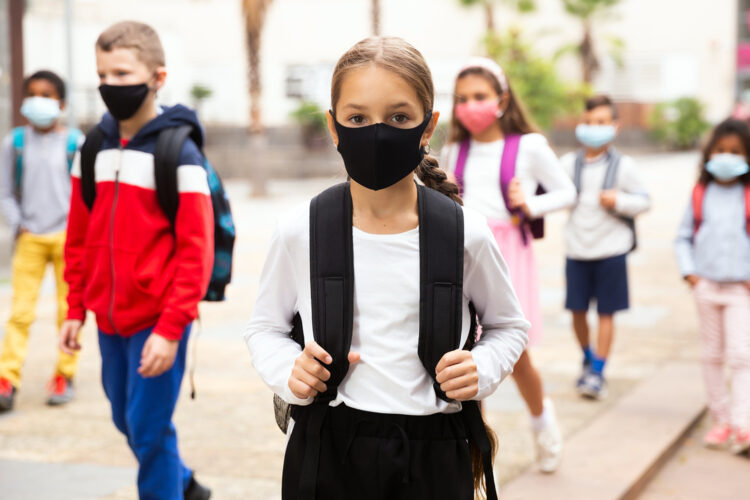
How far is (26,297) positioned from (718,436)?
13.7 feet

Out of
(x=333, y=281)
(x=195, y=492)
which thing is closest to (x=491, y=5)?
(x=195, y=492)

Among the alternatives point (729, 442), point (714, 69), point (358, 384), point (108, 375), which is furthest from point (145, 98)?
point (714, 69)

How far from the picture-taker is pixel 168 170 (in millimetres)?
3553

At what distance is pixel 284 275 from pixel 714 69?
179 feet

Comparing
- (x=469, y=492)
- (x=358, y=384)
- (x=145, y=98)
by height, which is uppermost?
(x=145, y=98)

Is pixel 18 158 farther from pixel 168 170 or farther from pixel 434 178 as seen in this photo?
pixel 434 178

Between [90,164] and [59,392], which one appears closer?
[90,164]

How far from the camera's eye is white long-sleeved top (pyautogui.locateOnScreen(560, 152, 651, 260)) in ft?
21.6

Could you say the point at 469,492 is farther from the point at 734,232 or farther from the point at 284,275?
the point at 734,232

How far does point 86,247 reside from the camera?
367 centimetres

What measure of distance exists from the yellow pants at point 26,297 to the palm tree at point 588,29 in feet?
135

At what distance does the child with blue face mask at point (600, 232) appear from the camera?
652cm

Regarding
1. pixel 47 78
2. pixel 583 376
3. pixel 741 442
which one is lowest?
pixel 741 442

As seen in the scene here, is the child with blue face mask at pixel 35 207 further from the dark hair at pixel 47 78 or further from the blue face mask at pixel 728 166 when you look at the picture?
the blue face mask at pixel 728 166
